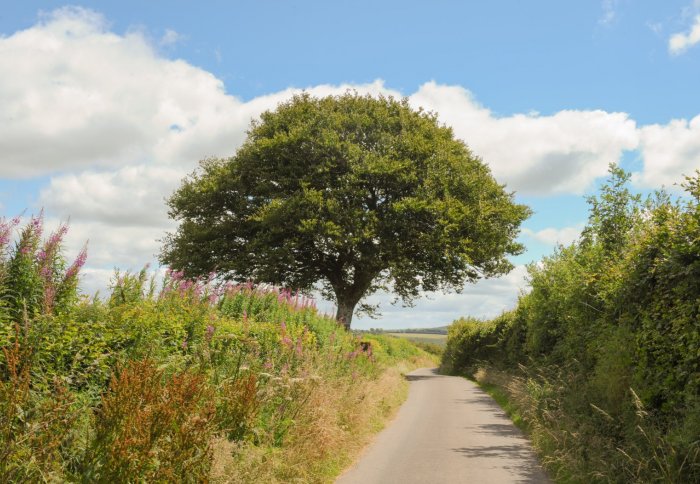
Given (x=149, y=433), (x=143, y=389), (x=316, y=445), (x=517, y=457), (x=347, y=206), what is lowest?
(x=517, y=457)

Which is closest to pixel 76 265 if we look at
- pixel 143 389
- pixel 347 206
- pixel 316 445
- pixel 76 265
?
pixel 76 265

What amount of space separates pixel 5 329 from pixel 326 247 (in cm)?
2311

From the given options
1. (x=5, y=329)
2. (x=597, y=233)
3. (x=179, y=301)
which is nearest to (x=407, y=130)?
(x=597, y=233)

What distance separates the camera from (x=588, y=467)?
8.87 meters

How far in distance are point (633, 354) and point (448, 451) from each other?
414 cm

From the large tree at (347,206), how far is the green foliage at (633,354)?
1269 cm

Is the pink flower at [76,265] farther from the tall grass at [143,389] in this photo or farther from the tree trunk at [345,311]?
the tree trunk at [345,311]

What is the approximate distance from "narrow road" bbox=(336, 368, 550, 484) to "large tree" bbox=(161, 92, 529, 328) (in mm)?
11289

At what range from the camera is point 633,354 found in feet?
31.0

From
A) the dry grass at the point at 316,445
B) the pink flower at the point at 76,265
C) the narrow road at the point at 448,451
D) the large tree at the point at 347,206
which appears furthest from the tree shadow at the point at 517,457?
the large tree at the point at 347,206

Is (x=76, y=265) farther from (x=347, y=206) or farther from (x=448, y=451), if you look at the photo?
(x=347, y=206)

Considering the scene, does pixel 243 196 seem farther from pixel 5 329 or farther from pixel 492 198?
pixel 5 329

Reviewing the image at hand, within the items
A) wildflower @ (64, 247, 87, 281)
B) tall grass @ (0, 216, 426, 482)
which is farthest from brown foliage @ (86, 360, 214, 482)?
wildflower @ (64, 247, 87, 281)

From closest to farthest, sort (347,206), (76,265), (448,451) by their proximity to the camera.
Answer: (76,265), (448,451), (347,206)
